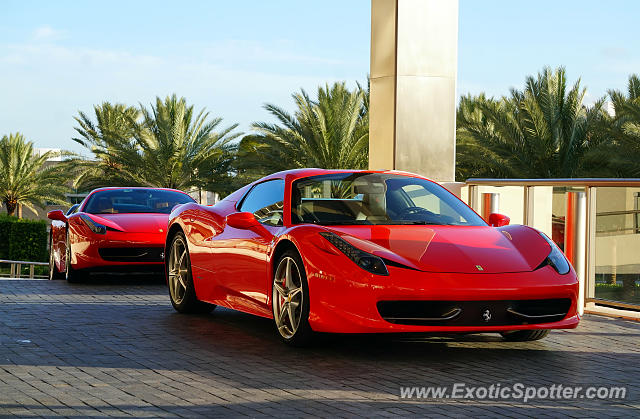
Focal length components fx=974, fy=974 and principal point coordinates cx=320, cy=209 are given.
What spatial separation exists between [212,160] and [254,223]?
26994 millimetres

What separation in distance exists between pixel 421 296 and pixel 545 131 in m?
21.1

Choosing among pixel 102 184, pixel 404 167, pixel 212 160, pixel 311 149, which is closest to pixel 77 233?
pixel 404 167

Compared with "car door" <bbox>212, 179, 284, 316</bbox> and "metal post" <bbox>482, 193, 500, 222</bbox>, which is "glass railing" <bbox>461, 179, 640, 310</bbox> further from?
"car door" <bbox>212, 179, 284, 316</bbox>

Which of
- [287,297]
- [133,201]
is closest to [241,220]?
[287,297]

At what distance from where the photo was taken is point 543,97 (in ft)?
85.8

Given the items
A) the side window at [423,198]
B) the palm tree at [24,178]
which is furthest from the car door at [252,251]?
the palm tree at [24,178]

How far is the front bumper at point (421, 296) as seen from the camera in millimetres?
6035

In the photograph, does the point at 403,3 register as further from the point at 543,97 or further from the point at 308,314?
the point at 543,97

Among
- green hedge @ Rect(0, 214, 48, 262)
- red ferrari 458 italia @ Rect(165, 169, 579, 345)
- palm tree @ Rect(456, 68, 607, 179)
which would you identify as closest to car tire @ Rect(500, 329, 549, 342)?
red ferrari 458 italia @ Rect(165, 169, 579, 345)

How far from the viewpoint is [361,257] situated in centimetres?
620

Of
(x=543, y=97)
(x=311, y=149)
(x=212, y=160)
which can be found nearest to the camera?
(x=543, y=97)

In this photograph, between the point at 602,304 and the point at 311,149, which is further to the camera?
the point at 311,149

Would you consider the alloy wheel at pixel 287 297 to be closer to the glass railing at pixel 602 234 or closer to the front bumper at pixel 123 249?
the glass railing at pixel 602 234

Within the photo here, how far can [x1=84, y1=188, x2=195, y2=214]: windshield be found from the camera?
12820 millimetres
